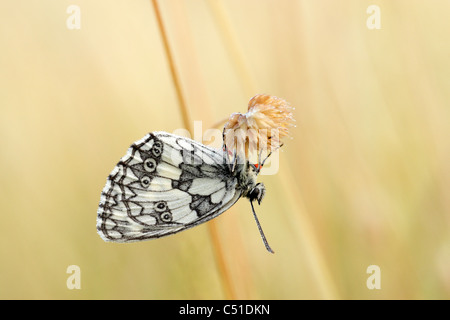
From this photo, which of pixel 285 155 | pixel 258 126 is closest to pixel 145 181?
pixel 258 126

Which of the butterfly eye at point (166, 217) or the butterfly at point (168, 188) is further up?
the butterfly at point (168, 188)

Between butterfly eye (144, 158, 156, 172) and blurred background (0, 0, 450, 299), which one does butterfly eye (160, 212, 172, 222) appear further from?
blurred background (0, 0, 450, 299)

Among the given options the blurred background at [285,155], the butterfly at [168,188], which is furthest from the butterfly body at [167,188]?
the blurred background at [285,155]

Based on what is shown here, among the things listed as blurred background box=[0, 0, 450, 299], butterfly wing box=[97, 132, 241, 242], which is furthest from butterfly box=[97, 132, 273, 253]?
blurred background box=[0, 0, 450, 299]

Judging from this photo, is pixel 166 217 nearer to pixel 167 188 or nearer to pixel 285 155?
pixel 167 188

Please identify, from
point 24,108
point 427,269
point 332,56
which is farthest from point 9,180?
point 427,269

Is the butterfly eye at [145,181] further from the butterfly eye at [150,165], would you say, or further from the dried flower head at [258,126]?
the dried flower head at [258,126]

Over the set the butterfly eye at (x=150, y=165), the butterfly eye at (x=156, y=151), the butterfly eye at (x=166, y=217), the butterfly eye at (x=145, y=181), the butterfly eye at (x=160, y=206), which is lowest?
the butterfly eye at (x=166, y=217)

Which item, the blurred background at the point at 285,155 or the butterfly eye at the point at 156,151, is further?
the blurred background at the point at 285,155
